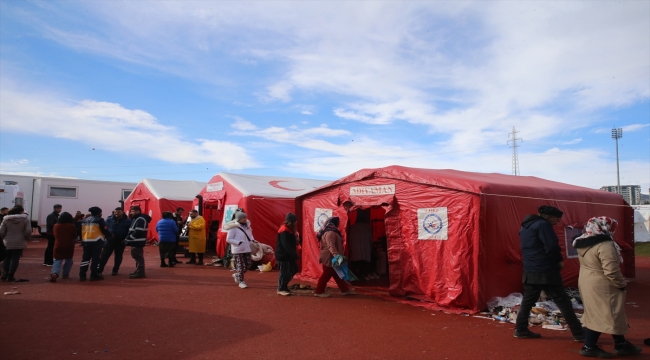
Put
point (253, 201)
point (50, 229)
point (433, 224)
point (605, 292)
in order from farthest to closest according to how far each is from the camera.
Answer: point (253, 201) < point (50, 229) < point (433, 224) < point (605, 292)

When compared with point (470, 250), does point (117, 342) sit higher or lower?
lower

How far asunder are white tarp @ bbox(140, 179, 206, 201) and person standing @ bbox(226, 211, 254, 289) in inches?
462

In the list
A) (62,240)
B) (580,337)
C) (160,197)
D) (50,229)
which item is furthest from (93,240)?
(160,197)

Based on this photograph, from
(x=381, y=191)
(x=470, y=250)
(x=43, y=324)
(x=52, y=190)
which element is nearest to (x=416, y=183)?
(x=381, y=191)

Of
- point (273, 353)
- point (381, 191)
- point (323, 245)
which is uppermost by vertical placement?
point (381, 191)

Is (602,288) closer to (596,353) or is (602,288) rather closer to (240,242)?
(596,353)

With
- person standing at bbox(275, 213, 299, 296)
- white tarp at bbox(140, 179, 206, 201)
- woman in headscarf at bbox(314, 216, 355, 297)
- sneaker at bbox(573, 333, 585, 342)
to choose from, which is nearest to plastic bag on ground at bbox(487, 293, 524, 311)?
sneaker at bbox(573, 333, 585, 342)

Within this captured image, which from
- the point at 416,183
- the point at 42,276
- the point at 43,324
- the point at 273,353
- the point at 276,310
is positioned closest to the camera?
the point at 273,353

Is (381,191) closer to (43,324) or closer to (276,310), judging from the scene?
(276,310)

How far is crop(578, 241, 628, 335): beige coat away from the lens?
16.2 feet

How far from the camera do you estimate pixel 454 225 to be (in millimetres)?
7828

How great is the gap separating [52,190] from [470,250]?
22164 millimetres

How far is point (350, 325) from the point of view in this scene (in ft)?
21.8

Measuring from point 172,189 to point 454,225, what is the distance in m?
16.5
